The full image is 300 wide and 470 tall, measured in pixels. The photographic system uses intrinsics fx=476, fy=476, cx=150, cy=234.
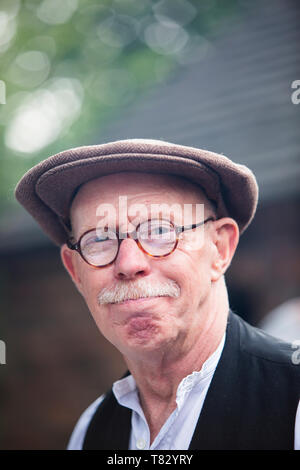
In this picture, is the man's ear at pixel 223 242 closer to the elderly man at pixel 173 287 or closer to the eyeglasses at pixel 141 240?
the elderly man at pixel 173 287

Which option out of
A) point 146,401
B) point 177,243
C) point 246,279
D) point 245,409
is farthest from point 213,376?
point 246,279

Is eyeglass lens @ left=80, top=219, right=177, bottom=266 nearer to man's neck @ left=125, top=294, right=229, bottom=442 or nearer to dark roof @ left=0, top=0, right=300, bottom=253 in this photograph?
man's neck @ left=125, top=294, right=229, bottom=442

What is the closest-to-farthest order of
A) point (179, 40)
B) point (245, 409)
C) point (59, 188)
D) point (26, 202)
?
point (245, 409) < point (59, 188) < point (26, 202) < point (179, 40)

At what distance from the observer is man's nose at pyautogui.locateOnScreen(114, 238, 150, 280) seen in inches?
62.6

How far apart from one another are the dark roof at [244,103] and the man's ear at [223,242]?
2.61 meters

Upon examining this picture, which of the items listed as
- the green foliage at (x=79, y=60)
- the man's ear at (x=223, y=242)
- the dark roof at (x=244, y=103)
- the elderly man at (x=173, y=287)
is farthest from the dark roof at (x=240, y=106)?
the elderly man at (x=173, y=287)

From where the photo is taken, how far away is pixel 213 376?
5.68ft

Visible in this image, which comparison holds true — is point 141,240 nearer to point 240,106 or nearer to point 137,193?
point 137,193

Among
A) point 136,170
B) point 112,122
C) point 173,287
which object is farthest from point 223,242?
point 112,122

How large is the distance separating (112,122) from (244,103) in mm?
2084

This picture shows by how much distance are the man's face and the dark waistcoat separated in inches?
7.1
